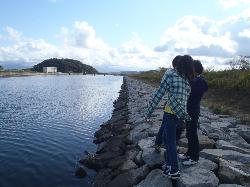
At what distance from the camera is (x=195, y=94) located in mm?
7965

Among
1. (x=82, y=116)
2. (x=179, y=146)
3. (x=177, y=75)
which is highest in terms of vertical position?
(x=177, y=75)

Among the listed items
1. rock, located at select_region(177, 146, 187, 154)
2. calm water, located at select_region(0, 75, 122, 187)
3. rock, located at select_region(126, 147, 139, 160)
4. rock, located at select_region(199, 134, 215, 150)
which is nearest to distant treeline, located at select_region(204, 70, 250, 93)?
calm water, located at select_region(0, 75, 122, 187)

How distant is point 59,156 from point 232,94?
36.9 ft

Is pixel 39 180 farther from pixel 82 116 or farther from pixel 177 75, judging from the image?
pixel 82 116

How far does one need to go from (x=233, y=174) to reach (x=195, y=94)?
1.96 m

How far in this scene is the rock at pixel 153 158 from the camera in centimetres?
879

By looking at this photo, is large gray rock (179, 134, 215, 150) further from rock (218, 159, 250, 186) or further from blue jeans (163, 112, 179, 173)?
blue jeans (163, 112, 179, 173)

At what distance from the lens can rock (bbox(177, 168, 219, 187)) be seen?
23.5ft

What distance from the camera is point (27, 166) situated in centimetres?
1254

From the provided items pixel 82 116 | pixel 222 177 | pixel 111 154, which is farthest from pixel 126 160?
pixel 82 116

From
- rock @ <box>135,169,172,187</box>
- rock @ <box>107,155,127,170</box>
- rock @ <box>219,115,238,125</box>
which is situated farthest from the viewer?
rock @ <box>219,115,238,125</box>

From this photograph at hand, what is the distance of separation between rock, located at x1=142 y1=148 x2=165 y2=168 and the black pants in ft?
2.79

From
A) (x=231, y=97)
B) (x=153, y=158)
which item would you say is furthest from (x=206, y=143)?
(x=231, y=97)

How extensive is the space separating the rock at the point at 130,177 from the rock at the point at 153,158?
0.18 meters
